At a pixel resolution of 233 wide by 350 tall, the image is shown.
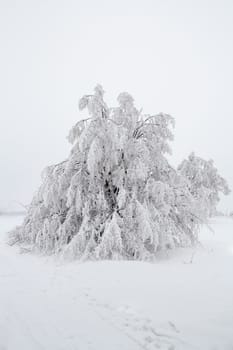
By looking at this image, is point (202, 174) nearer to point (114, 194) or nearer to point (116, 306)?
point (114, 194)

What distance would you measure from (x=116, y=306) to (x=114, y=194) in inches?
196

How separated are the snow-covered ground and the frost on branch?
1270 millimetres

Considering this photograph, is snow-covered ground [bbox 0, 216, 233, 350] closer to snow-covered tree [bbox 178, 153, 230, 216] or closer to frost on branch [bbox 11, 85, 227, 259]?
frost on branch [bbox 11, 85, 227, 259]

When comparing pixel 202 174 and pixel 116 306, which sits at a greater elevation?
pixel 202 174

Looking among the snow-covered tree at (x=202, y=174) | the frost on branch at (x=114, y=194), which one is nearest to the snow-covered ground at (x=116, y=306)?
the frost on branch at (x=114, y=194)

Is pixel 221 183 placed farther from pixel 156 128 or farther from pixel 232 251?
pixel 156 128

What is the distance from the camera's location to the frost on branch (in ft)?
26.0

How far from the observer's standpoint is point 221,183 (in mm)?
26328

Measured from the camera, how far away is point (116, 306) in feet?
14.2

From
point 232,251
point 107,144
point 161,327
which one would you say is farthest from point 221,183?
point 161,327

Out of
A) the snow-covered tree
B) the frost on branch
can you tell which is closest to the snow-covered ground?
the frost on branch

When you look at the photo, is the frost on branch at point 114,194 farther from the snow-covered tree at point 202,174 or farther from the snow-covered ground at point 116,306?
the snow-covered tree at point 202,174

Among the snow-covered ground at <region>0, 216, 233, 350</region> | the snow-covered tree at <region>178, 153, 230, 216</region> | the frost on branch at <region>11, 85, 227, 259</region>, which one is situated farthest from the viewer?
the snow-covered tree at <region>178, 153, 230, 216</region>

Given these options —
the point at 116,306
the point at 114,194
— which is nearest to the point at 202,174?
the point at 114,194
